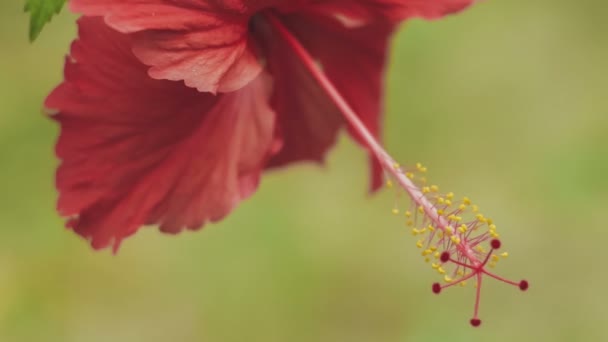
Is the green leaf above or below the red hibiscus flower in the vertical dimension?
above

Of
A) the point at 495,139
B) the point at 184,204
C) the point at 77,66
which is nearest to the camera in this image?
the point at 77,66

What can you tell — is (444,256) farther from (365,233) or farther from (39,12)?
(365,233)

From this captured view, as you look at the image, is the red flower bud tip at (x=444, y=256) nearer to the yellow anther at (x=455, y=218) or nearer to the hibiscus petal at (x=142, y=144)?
the yellow anther at (x=455, y=218)

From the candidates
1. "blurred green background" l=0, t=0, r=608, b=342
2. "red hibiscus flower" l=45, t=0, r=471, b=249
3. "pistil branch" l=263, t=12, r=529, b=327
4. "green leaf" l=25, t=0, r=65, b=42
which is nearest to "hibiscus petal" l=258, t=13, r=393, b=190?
"red hibiscus flower" l=45, t=0, r=471, b=249

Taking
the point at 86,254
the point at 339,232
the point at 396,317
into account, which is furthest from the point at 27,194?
the point at 396,317

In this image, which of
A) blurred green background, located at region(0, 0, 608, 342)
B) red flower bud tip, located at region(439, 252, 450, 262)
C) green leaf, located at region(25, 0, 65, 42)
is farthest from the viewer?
blurred green background, located at region(0, 0, 608, 342)

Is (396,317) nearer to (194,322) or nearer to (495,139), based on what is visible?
(194,322)

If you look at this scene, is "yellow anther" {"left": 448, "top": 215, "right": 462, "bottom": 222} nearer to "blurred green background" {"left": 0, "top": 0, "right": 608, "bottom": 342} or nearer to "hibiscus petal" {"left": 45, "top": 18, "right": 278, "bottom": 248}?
"hibiscus petal" {"left": 45, "top": 18, "right": 278, "bottom": 248}

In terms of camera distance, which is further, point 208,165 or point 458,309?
point 458,309
